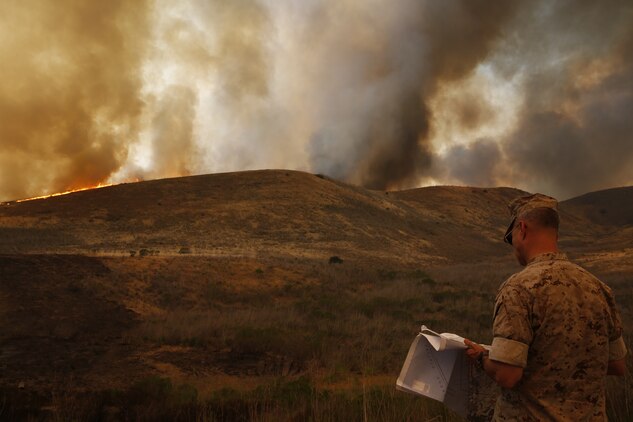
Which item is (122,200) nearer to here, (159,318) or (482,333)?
(159,318)

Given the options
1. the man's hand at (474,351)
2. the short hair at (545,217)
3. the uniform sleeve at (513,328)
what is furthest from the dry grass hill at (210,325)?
the short hair at (545,217)

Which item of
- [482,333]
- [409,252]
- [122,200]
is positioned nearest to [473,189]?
[409,252]

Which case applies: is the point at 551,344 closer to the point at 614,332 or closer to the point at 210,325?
the point at 614,332

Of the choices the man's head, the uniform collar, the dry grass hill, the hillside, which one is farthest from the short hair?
the hillside


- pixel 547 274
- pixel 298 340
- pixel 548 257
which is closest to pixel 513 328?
pixel 547 274

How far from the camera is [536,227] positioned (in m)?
2.49

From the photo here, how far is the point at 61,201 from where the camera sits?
5375cm

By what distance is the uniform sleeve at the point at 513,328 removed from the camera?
2.22 m

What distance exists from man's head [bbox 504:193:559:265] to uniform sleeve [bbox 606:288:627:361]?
408 mm

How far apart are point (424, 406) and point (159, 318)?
36.4 feet

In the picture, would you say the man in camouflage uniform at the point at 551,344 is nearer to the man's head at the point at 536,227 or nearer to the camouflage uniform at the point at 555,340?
the camouflage uniform at the point at 555,340

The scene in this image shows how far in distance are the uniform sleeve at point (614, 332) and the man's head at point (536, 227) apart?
0.41 meters

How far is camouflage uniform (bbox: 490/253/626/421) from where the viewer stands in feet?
7.43

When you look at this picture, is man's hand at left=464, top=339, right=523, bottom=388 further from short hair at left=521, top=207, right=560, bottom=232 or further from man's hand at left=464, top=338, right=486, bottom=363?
short hair at left=521, top=207, right=560, bottom=232
